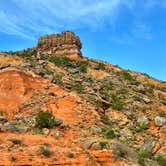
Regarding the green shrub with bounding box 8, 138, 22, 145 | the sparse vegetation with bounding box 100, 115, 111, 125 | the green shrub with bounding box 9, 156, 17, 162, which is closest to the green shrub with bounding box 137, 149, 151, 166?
the sparse vegetation with bounding box 100, 115, 111, 125

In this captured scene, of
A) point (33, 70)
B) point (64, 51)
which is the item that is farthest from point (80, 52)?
point (33, 70)

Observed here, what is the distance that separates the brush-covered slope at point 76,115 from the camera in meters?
27.3

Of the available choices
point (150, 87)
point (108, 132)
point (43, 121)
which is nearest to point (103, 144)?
point (108, 132)

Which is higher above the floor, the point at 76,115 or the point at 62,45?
the point at 62,45

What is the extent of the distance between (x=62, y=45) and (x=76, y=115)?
27.1 m

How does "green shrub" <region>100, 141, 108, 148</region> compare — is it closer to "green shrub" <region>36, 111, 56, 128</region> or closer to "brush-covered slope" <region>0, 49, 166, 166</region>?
"brush-covered slope" <region>0, 49, 166, 166</region>

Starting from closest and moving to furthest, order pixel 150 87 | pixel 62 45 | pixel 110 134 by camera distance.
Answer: pixel 110 134
pixel 150 87
pixel 62 45

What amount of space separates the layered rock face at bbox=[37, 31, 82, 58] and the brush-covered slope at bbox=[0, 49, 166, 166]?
16.1ft

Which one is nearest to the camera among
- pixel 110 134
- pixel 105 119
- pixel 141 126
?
pixel 110 134

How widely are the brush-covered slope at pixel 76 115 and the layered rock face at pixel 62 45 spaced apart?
4899mm

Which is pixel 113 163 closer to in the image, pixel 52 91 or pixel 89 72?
pixel 52 91

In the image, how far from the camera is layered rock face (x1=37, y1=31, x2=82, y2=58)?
62000 mm

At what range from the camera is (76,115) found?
3728cm

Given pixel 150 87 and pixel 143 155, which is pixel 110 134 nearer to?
pixel 143 155
